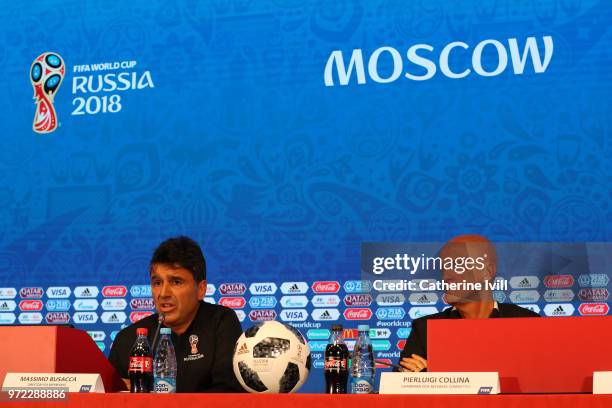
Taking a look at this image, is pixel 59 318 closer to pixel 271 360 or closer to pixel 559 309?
pixel 559 309

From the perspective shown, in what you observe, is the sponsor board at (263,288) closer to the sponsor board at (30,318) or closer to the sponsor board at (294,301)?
the sponsor board at (294,301)

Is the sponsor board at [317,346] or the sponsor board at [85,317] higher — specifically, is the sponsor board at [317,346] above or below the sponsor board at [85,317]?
below

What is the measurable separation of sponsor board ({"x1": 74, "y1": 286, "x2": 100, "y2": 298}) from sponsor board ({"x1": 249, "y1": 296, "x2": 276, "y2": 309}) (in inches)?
29.7

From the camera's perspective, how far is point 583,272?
2.43m

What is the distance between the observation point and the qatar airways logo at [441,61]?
3.92 meters

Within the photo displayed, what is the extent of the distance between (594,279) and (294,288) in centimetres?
182

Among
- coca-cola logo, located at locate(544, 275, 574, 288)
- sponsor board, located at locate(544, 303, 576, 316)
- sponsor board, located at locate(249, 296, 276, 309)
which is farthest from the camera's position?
sponsor board, located at locate(249, 296, 276, 309)

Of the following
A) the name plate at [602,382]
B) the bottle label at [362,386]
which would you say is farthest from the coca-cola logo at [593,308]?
the name plate at [602,382]

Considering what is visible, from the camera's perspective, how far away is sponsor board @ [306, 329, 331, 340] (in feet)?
13.2

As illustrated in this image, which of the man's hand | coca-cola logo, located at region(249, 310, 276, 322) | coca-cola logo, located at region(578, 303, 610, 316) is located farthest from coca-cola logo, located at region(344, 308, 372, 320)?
the man's hand

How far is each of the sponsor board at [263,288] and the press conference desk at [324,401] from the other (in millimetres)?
2117

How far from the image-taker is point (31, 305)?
438 centimetres

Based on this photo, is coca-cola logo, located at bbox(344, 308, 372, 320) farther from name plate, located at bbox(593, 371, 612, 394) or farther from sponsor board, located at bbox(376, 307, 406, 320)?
name plate, located at bbox(593, 371, 612, 394)

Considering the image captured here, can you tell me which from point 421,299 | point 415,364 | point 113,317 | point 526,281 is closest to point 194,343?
point 415,364
